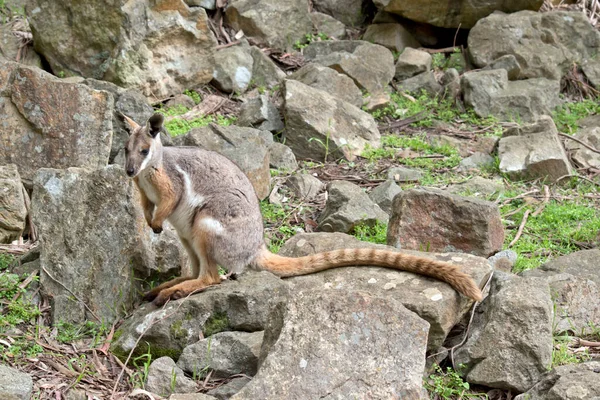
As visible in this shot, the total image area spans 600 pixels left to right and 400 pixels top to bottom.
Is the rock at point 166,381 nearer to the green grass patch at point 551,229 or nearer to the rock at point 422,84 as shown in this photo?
the green grass patch at point 551,229

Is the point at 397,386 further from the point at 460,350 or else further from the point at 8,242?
the point at 8,242

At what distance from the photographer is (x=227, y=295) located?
19.2ft

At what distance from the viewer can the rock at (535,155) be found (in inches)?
383

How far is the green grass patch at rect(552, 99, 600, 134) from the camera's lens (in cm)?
1193

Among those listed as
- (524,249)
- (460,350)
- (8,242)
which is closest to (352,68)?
(524,249)

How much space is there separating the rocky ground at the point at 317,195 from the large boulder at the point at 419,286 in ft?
0.06

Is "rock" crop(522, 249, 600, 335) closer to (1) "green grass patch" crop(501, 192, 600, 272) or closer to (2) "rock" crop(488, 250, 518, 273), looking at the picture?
(2) "rock" crop(488, 250, 518, 273)

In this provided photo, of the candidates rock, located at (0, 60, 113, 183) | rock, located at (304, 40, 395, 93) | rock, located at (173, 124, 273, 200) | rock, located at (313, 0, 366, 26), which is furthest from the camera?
rock, located at (313, 0, 366, 26)

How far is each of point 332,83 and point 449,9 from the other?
127 inches

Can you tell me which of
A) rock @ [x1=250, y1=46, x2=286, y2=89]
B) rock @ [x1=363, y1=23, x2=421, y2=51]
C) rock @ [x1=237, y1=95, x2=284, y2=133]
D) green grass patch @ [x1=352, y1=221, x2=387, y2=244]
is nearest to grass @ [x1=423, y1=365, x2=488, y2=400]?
green grass patch @ [x1=352, y1=221, x2=387, y2=244]

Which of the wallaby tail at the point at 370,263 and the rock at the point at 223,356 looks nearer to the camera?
the rock at the point at 223,356

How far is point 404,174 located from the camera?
9.89 meters

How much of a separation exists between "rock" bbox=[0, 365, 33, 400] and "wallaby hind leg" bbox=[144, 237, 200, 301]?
4.72 feet

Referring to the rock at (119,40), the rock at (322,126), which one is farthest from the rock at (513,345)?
the rock at (119,40)
